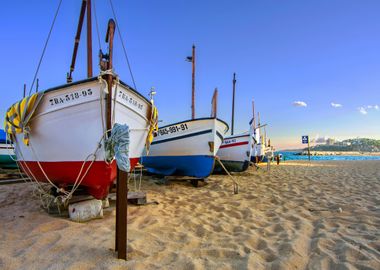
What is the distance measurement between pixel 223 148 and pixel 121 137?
9.46 meters

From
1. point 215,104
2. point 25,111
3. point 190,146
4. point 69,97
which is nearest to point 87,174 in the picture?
point 69,97

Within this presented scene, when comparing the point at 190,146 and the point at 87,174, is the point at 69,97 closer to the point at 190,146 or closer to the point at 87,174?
the point at 87,174

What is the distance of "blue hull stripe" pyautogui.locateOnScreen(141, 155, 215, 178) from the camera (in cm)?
768

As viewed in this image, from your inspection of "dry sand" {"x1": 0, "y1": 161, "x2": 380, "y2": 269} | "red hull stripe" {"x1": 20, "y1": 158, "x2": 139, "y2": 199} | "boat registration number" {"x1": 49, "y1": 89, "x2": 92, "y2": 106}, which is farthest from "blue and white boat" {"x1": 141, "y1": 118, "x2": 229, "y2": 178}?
"boat registration number" {"x1": 49, "y1": 89, "x2": 92, "y2": 106}

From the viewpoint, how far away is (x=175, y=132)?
8.02 m

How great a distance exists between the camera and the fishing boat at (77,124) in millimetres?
3807

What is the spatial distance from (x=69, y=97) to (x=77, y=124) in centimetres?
43

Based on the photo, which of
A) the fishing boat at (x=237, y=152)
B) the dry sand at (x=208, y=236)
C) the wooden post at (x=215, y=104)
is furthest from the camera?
the fishing boat at (x=237, y=152)

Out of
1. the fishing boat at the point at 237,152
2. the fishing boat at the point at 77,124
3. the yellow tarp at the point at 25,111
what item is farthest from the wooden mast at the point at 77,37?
the fishing boat at the point at 237,152

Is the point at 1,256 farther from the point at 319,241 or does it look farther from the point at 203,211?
the point at 319,241

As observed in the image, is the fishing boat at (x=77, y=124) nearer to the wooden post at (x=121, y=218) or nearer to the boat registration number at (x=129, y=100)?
the boat registration number at (x=129, y=100)

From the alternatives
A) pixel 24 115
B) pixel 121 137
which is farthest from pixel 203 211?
pixel 24 115

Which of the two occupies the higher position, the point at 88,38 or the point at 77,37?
the point at 77,37

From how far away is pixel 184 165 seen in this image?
8.06m
